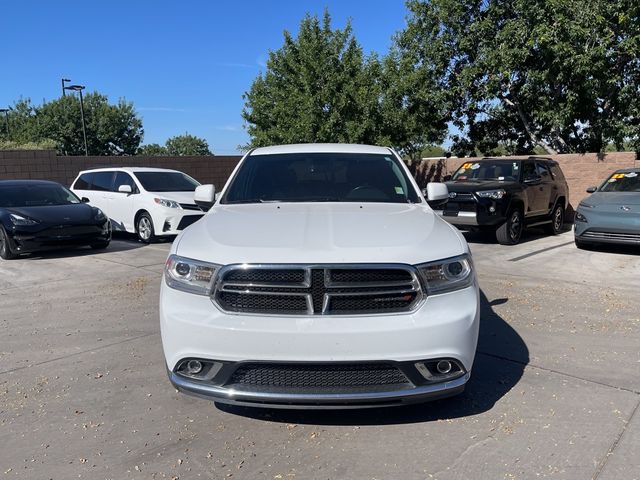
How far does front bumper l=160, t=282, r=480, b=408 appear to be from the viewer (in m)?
2.83

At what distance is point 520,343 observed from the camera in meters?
4.73

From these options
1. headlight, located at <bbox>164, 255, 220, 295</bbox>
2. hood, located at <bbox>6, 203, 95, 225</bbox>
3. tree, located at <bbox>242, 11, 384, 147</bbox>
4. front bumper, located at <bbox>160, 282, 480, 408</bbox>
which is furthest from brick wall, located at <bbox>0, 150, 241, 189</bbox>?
front bumper, located at <bbox>160, 282, 480, 408</bbox>

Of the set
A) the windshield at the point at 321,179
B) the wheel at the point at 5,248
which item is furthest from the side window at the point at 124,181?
the windshield at the point at 321,179

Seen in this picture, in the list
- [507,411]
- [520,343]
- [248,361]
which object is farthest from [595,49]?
[248,361]

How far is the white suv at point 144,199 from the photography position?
11.0 meters

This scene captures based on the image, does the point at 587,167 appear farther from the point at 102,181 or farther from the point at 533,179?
the point at 102,181

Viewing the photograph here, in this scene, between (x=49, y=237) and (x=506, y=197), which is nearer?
(x=49, y=237)

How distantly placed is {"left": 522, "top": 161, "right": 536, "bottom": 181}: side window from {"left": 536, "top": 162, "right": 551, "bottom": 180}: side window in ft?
0.60

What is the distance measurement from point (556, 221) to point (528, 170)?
1889 mm

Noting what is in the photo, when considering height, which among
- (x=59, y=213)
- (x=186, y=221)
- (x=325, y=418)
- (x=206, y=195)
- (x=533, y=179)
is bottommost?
(x=325, y=418)

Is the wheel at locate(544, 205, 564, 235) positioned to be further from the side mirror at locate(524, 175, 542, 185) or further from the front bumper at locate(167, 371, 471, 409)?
the front bumper at locate(167, 371, 471, 409)

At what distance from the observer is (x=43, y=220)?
934 centimetres

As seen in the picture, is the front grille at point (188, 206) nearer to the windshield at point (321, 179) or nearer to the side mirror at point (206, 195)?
the side mirror at point (206, 195)

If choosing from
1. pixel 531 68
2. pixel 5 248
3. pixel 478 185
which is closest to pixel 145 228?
pixel 5 248
